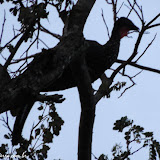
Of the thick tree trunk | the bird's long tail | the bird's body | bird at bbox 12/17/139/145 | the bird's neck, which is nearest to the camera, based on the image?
the bird's long tail

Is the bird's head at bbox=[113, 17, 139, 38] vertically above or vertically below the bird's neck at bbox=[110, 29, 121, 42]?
above

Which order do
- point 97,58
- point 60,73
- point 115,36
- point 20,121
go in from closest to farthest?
point 60,73 < point 20,121 < point 97,58 < point 115,36

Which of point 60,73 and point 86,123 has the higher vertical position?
point 86,123

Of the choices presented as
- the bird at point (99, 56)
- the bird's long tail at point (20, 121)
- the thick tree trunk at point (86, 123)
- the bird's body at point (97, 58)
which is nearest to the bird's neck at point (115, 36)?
the bird at point (99, 56)

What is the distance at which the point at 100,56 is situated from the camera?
13.3 feet

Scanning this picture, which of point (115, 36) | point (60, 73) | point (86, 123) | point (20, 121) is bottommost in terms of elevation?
point (20, 121)

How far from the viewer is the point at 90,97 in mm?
3174

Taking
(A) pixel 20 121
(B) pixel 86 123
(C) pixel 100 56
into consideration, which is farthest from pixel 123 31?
(A) pixel 20 121

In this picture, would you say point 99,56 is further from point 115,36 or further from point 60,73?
point 60,73

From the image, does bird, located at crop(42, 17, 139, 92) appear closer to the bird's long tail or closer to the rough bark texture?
the rough bark texture

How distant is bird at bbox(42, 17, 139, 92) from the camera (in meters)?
3.75

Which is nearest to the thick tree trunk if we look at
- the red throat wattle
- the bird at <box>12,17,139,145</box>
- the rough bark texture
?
the rough bark texture

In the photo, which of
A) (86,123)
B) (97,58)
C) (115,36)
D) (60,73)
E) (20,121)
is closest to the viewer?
(60,73)

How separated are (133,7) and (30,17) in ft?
4.20
